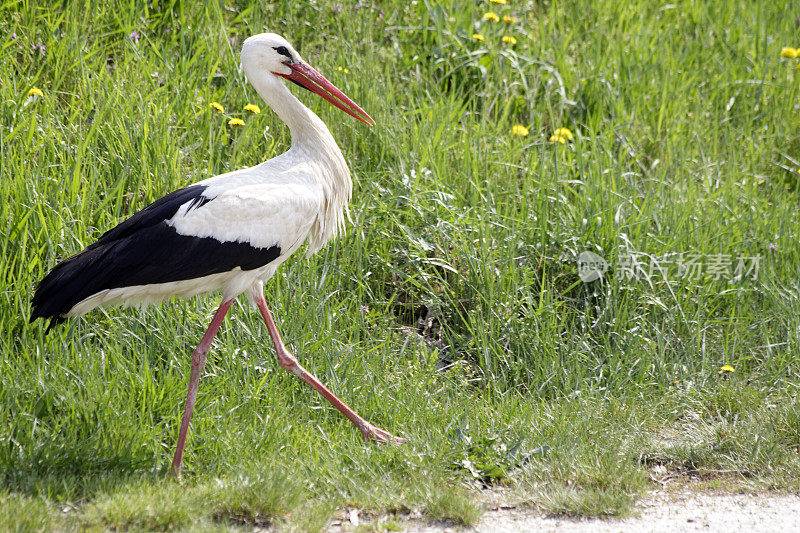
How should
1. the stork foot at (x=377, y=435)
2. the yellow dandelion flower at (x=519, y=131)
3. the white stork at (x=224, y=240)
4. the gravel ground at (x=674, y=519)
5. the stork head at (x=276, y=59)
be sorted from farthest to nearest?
the yellow dandelion flower at (x=519, y=131)
the stork head at (x=276, y=59)
the stork foot at (x=377, y=435)
the white stork at (x=224, y=240)
the gravel ground at (x=674, y=519)

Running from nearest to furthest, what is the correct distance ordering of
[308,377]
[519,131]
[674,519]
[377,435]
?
[674,519] < [377,435] < [308,377] < [519,131]

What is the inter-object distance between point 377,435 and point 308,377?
1.40ft

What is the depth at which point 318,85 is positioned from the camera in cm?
432

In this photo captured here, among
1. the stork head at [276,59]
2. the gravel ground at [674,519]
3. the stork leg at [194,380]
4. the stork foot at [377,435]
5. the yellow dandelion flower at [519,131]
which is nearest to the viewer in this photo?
the gravel ground at [674,519]

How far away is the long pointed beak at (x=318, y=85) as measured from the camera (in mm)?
4246

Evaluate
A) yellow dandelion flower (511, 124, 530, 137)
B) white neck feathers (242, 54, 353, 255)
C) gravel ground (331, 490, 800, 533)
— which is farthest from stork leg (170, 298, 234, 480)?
yellow dandelion flower (511, 124, 530, 137)

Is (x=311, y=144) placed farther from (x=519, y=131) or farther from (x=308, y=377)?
(x=519, y=131)

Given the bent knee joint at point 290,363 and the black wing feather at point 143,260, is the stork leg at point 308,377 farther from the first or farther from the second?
the black wing feather at point 143,260

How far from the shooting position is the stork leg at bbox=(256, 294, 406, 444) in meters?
4.03

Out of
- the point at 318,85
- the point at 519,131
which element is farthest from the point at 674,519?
the point at 519,131

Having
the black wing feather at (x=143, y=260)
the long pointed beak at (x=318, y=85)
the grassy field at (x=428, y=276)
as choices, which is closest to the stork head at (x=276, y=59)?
the long pointed beak at (x=318, y=85)

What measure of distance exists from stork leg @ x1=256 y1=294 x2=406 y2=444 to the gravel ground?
0.62 m

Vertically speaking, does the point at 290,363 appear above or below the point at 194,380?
below

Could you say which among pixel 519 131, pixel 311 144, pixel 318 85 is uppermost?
pixel 318 85
